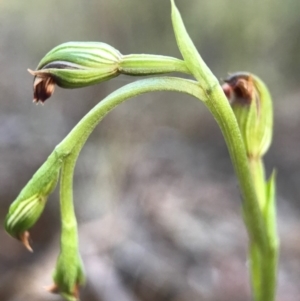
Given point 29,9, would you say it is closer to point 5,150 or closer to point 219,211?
point 5,150

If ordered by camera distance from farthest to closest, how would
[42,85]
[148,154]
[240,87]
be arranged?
[148,154] < [240,87] < [42,85]

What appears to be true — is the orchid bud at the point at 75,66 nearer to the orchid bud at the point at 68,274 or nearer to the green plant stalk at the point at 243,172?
the green plant stalk at the point at 243,172

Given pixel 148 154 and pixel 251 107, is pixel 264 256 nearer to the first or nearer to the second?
pixel 251 107

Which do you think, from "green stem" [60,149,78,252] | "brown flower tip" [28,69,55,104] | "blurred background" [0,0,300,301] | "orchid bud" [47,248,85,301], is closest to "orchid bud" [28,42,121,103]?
"brown flower tip" [28,69,55,104]

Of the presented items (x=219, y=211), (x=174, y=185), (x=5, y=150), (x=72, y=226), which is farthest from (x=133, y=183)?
(x=72, y=226)

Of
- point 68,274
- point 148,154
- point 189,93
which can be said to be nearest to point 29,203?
point 68,274

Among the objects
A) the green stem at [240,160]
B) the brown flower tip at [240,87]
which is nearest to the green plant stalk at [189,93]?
the green stem at [240,160]
